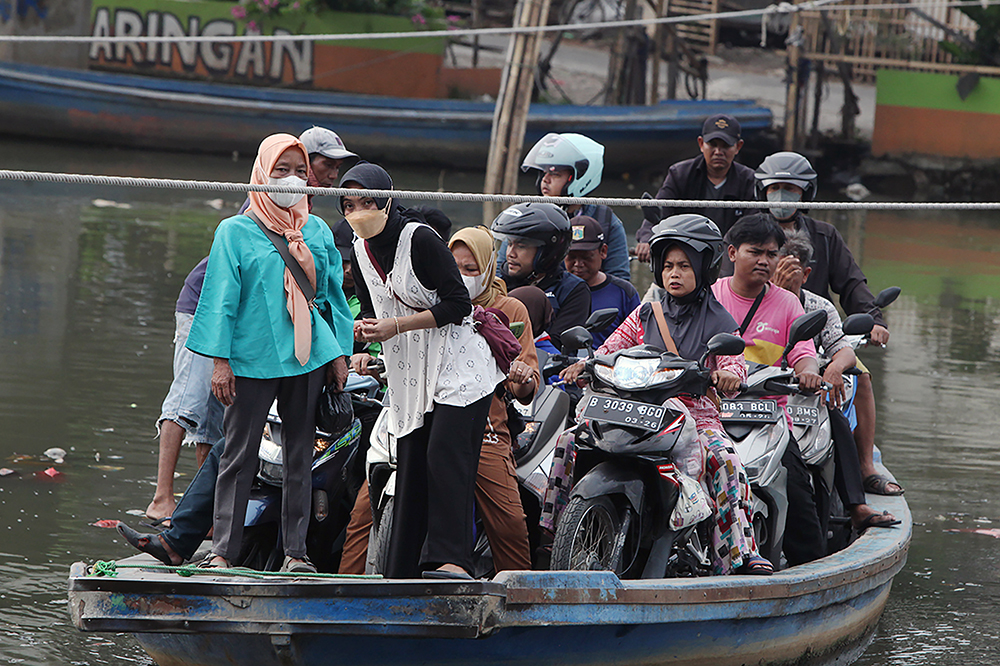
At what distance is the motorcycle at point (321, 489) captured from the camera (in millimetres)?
4465

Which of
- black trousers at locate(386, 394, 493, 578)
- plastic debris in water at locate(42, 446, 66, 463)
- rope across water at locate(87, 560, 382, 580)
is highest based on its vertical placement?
black trousers at locate(386, 394, 493, 578)

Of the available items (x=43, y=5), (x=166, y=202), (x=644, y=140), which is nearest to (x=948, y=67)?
(x=644, y=140)

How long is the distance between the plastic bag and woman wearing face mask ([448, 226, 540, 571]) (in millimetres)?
482

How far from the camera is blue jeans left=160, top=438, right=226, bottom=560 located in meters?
4.48

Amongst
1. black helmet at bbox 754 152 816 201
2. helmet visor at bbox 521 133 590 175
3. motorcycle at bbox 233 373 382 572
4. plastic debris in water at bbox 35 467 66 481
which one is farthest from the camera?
plastic debris in water at bbox 35 467 66 481

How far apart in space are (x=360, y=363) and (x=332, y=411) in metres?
0.50

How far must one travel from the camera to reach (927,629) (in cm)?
537

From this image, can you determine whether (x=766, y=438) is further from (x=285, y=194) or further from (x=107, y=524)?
(x=107, y=524)

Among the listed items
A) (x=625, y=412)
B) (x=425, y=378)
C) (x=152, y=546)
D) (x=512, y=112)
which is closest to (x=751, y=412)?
(x=625, y=412)

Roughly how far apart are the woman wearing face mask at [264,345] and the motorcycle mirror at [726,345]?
4.07 ft

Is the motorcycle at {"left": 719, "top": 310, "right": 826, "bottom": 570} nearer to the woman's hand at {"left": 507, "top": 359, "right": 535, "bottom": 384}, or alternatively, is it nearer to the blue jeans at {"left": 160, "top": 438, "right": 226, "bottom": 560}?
the woman's hand at {"left": 507, "top": 359, "right": 535, "bottom": 384}

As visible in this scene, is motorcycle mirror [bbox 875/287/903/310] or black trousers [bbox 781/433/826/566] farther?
motorcycle mirror [bbox 875/287/903/310]

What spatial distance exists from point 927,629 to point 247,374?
9.91 ft

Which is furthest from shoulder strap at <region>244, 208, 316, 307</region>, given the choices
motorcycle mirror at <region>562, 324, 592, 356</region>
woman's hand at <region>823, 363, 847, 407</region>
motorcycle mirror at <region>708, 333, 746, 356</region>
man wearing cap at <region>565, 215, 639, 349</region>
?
woman's hand at <region>823, 363, 847, 407</region>
